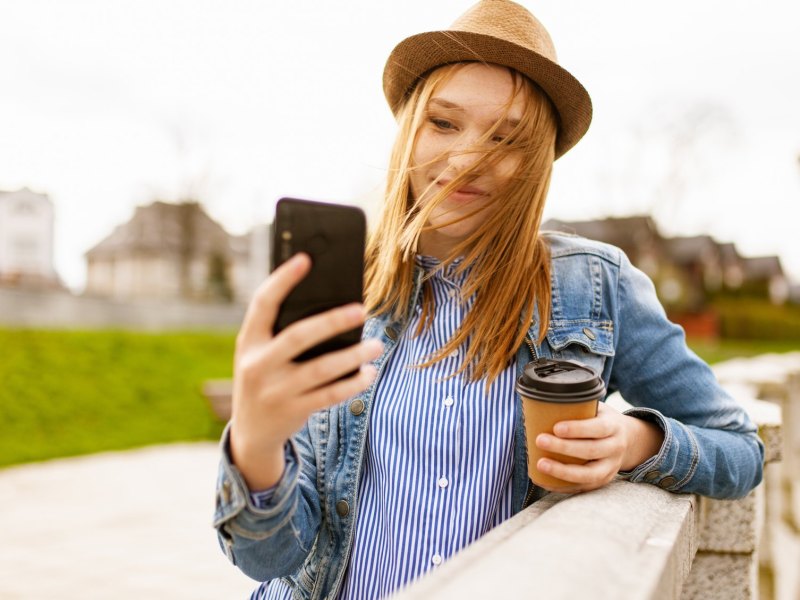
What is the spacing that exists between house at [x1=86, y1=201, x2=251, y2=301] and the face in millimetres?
35198

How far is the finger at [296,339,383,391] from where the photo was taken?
38.9 inches

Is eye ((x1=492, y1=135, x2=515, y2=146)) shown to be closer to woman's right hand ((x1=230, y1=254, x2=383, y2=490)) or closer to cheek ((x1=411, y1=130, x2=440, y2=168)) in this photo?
cheek ((x1=411, y1=130, x2=440, y2=168))

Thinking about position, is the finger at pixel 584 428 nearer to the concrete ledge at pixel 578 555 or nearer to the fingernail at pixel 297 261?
the concrete ledge at pixel 578 555

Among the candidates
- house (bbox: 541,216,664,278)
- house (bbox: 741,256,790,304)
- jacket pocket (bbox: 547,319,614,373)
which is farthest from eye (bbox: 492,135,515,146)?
house (bbox: 741,256,790,304)

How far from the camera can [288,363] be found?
991 millimetres

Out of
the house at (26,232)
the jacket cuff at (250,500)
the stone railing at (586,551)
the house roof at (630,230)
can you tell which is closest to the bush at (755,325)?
the house roof at (630,230)

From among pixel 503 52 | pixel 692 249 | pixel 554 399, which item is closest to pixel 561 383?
pixel 554 399

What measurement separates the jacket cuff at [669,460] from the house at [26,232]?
48.9m

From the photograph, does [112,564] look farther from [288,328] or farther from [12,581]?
[288,328]

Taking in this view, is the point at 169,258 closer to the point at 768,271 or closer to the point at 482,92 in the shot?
the point at 482,92

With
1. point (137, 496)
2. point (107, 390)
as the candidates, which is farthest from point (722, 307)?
point (137, 496)

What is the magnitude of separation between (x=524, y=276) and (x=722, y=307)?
3742 cm

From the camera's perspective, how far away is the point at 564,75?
1713 millimetres

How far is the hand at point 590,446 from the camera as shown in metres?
1.32
